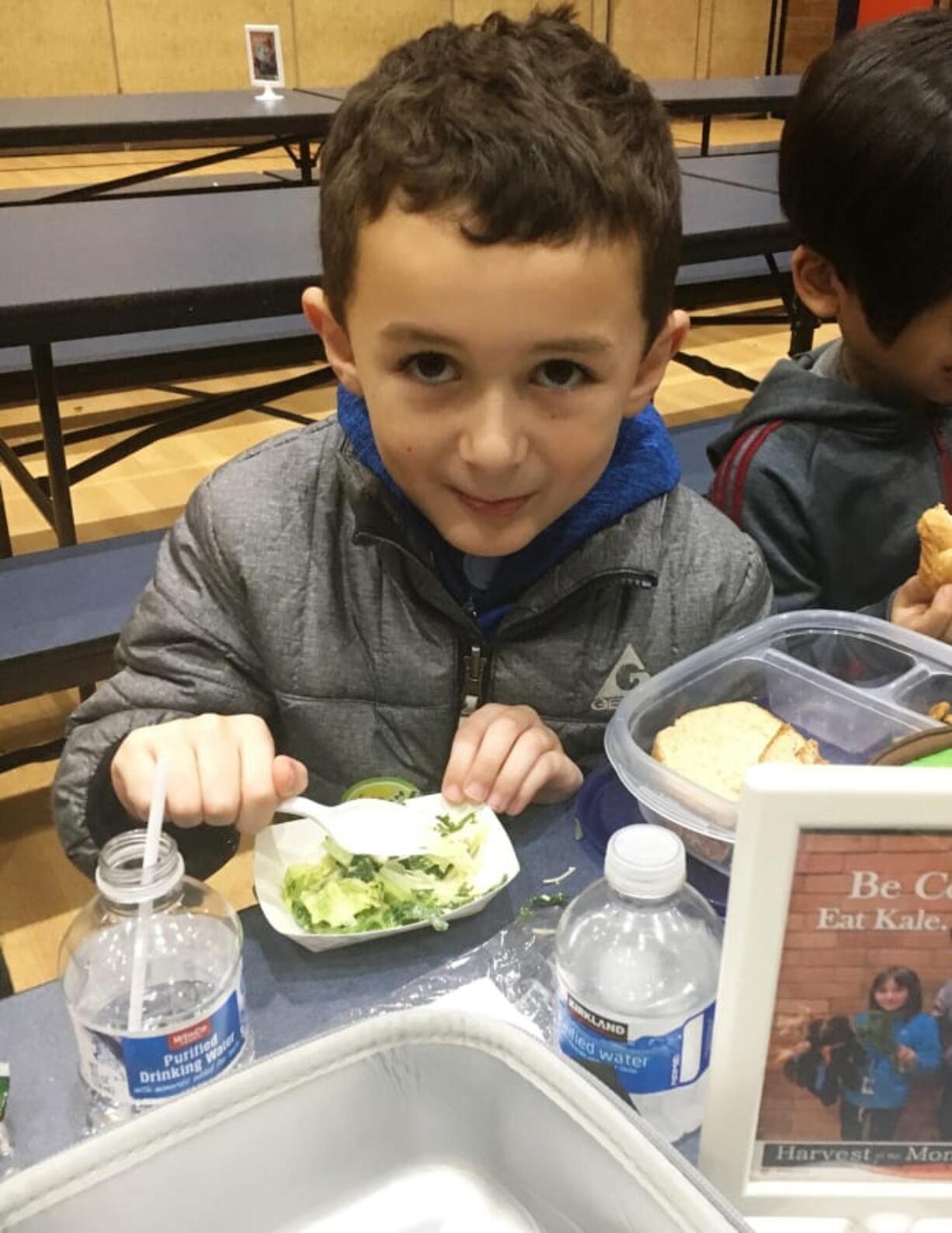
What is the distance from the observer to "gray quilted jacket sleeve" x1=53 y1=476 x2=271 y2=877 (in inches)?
37.4

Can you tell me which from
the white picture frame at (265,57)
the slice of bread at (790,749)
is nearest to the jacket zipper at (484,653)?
the slice of bread at (790,749)

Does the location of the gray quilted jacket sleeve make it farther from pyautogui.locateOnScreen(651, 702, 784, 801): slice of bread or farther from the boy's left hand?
pyautogui.locateOnScreen(651, 702, 784, 801): slice of bread

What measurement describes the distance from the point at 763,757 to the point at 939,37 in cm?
77

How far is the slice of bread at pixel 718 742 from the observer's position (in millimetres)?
816

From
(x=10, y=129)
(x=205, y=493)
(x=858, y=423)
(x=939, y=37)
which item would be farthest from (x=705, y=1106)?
(x=10, y=129)

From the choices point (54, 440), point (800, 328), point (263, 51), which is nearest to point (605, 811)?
point (54, 440)

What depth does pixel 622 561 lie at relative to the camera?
40.7 inches

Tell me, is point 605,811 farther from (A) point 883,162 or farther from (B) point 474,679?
(A) point 883,162

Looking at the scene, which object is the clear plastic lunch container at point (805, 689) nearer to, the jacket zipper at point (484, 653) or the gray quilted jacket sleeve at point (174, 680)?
the jacket zipper at point (484, 653)

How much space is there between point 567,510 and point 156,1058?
1.89ft

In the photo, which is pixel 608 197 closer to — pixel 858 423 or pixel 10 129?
pixel 858 423

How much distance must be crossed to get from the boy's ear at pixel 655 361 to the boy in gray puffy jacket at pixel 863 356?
0.29 m

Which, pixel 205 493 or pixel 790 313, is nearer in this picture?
pixel 205 493

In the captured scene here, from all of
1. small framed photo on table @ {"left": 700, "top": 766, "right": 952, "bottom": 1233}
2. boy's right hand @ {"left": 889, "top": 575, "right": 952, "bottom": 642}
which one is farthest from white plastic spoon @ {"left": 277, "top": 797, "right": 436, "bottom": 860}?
boy's right hand @ {"left": 889, "top": 575, "right": 952, "bottom": 642}
